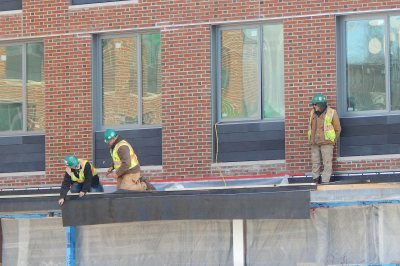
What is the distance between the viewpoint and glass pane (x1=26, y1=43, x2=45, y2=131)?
27.5 meters

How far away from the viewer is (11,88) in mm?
27844

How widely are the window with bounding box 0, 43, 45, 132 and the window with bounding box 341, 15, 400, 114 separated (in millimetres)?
6661

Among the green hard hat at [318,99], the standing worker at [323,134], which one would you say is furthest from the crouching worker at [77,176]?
the green hard hat at [318,99]

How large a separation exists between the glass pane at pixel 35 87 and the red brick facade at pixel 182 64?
379 mm

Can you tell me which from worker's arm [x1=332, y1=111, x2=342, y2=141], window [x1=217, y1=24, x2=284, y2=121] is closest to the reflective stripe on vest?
window [x1=217, y1=24, x2=284, y2=121]

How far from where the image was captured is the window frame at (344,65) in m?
25.1

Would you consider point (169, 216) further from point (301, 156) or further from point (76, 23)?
point (76, 23)

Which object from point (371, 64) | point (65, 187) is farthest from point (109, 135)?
point (371, 64)

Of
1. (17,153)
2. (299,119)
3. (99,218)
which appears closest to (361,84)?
(299,119)

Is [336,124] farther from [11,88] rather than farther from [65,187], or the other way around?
[11,88]

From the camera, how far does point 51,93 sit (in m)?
27.1

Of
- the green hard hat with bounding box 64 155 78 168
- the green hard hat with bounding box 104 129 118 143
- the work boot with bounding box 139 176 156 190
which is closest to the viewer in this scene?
the green hard hat with bounding box 104 129 118 143

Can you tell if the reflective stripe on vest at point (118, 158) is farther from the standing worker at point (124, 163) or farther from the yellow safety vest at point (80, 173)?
the yellow safety vest at point (80, 173)

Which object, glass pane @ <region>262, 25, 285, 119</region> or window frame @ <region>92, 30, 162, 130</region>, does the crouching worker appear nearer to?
window frame @ <region>92, 30, 162, 130</region>
